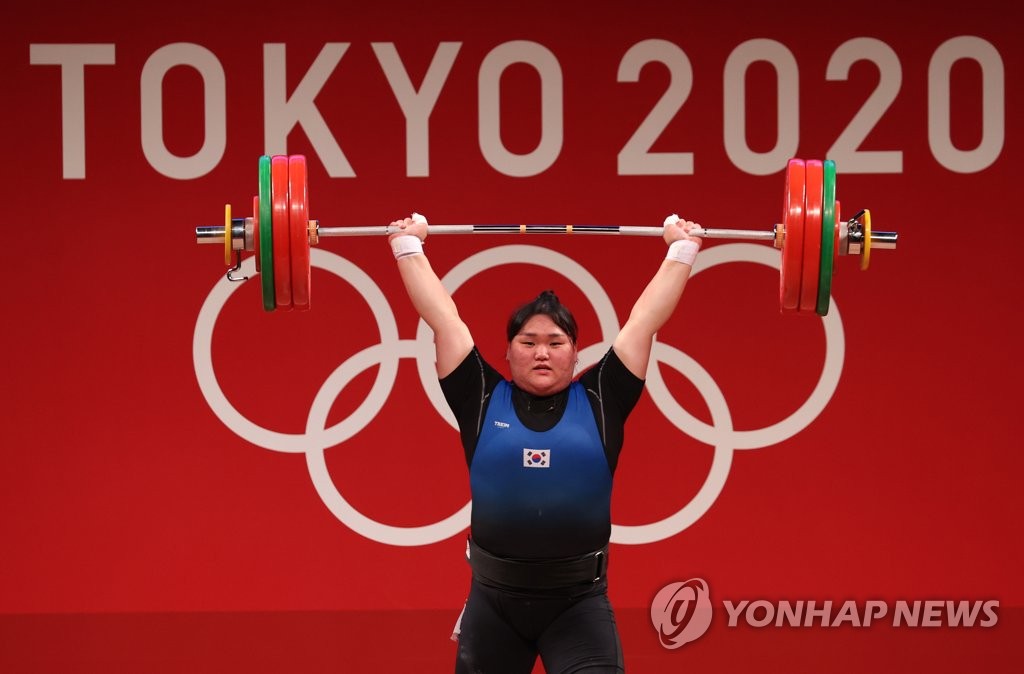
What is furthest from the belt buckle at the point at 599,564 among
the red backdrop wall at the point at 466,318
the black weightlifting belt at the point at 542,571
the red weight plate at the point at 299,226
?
the red backdrop wall at the point at 466,318

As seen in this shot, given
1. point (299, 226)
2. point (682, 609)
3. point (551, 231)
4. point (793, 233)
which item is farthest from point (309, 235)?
point (682, 609)

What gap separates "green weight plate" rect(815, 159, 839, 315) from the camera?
2957 millimetres

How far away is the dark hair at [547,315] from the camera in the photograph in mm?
2889

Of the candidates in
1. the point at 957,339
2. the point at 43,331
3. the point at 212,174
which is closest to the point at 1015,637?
the point at 957,339

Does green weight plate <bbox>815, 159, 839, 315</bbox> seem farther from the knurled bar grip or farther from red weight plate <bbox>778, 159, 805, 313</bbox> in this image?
the knurled bar grip

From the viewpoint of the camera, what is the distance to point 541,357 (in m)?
2.85

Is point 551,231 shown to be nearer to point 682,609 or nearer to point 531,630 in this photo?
point 531,630

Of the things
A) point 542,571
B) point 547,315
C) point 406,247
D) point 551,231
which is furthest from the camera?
point 551,231

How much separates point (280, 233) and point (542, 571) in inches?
38.3

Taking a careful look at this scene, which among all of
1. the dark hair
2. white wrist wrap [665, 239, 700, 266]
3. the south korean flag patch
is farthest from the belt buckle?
white wrist wrap [665, 239, 700, 266]

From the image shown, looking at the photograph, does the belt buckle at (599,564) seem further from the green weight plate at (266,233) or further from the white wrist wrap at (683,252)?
the green weight plate at (266,233)

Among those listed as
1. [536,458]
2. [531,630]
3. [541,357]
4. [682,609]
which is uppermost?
[541,357]

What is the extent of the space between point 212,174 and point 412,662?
5.59 ft

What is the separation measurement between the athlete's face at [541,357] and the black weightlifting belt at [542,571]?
14.8 inches
